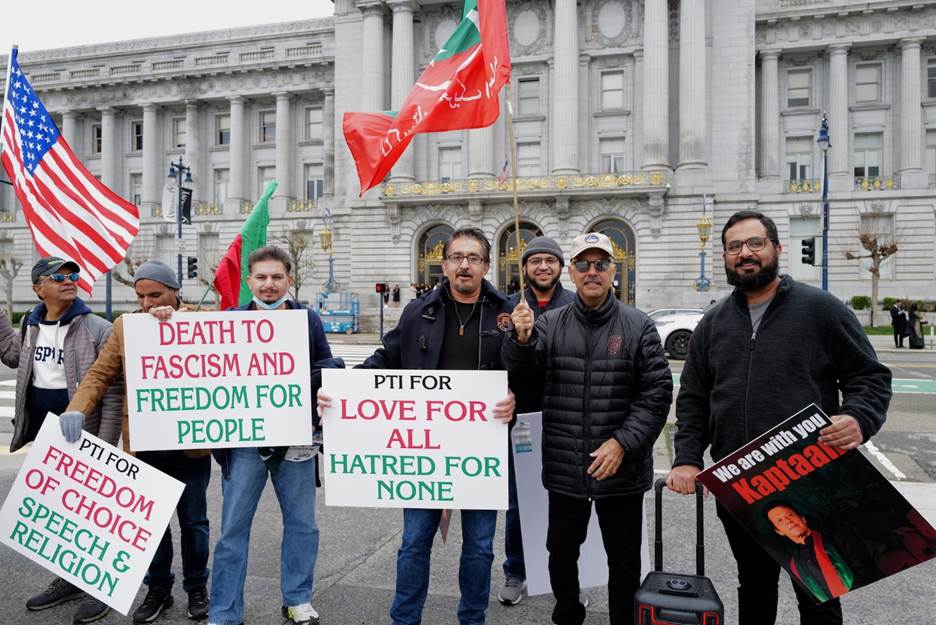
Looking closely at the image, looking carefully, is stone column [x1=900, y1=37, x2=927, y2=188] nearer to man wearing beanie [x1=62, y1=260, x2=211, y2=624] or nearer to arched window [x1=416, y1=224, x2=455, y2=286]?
arched window [x1=416, y1=224, x2=455, y2=286]

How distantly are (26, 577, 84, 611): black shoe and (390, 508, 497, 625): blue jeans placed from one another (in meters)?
2.18

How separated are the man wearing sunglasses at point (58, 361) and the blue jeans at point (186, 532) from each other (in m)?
0.40

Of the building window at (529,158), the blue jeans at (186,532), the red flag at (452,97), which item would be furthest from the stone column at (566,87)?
the blue jeans at (186,532)

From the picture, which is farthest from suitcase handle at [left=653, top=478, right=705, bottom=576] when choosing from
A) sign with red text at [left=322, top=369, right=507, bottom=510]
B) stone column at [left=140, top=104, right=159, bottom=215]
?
stone column at [left=140, top=104, right=159, bottom=215]

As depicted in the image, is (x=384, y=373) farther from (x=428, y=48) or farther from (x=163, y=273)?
(x=428, y=48)

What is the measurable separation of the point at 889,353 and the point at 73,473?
25.0 meters

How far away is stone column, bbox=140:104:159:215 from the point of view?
51188 millimetres

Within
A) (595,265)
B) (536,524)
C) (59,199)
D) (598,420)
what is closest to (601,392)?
(598,420)

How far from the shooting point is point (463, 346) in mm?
3828

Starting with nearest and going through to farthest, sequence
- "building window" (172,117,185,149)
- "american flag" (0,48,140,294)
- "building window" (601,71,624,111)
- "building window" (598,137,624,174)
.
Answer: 1. "american flag" (0,48,140,294)
2. "building window" (601,71,624,111)
3. "building window" (598,137,624,174)
4. "building window" (172,117,185,149)

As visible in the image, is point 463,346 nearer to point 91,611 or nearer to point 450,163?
point 91,611

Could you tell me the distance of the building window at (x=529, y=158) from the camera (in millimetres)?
41031

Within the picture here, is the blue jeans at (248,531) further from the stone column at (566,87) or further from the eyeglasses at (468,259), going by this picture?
the stone column at (566,87)

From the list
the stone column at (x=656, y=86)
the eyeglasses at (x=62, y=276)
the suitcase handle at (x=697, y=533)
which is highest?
the stone column at (x=656, y=86)
